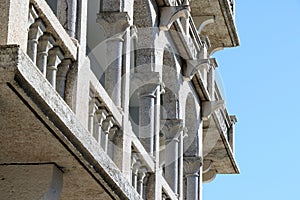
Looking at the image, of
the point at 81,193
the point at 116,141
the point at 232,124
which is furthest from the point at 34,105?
the point at 232,124

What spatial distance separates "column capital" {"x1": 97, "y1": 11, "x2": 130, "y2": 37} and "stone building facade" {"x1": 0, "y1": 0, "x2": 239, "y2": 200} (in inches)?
0.6

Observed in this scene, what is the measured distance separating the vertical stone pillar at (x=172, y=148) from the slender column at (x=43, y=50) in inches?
310

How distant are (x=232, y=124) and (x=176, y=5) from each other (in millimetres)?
6762

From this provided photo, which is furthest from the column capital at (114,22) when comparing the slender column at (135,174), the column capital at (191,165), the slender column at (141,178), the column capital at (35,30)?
the column capital at (191,165)

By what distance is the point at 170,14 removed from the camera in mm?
19219

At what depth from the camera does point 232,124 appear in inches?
1053

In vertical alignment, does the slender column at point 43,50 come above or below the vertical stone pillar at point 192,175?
below

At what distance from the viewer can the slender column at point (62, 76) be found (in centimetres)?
1294

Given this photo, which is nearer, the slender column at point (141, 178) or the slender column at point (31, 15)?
the slender column at point (31, 15)

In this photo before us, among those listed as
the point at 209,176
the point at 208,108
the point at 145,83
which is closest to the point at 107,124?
the point at 145,83

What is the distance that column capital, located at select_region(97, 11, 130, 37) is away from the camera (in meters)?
15.8

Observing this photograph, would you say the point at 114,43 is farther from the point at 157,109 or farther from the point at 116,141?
the point at 157,109

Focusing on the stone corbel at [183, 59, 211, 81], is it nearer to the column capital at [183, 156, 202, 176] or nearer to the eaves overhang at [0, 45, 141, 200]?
the column capital at [183, 156, 202, 176]

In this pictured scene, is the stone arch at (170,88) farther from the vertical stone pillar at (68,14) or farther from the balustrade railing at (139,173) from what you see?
the vertical stone pillar at (68,14)
